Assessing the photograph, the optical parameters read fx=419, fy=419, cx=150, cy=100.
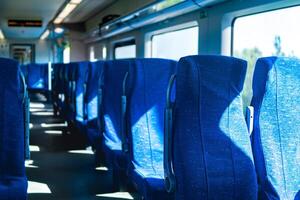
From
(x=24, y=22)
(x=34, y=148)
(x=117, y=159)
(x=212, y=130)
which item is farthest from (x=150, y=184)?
(x=24, y=22)

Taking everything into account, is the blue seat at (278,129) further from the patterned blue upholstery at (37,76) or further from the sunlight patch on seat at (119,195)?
the patterned blue upholstery at (37,76)

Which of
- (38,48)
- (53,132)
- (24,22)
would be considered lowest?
(53,132)

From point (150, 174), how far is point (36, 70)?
Answer: 437 inches

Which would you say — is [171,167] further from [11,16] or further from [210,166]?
[11,16]

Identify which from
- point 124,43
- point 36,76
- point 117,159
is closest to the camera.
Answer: point 117,159

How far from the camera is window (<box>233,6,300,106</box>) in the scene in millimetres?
3914

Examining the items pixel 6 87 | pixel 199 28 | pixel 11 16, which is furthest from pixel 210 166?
pixel 11 16

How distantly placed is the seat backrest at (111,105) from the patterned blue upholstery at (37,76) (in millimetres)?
9357

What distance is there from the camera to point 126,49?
11109 mm

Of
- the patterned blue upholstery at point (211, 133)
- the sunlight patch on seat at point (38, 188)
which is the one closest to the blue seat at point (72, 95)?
the sunlight patch on seat at point (38, 188)

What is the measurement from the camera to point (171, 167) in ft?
7.25

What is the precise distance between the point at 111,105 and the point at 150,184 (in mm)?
1571

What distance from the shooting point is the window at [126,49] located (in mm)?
10180

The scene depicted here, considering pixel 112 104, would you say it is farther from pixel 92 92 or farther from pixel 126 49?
pixel 126 49
